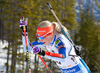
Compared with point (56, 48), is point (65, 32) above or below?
above

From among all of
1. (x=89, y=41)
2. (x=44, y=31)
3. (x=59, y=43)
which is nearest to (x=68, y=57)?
(x=59, y=43)

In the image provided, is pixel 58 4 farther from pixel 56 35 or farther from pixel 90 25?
pixel 56 35

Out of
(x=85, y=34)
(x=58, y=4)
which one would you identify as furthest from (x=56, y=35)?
(x=85, y=34)

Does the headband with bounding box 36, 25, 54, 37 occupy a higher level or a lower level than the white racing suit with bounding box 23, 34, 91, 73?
higher

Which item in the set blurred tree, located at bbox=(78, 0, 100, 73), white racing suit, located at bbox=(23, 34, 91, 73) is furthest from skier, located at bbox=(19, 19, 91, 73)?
blurred tree, located at bbox=(78, 0, 100, 73)

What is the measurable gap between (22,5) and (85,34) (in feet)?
46.0

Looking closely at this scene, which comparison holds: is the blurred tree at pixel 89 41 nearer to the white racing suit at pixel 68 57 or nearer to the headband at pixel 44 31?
the white racing suit at pixel 68 57

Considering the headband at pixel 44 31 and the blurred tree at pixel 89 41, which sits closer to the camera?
the headband at pixel 44 31

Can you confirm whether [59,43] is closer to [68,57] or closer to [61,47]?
[61,47]

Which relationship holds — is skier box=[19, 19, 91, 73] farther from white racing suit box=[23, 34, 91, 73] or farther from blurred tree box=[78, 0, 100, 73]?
blurred tree box=[78, 0, 100, 73]

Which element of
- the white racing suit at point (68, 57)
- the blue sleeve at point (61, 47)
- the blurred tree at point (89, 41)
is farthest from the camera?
the blurred tree at point (89, 41)

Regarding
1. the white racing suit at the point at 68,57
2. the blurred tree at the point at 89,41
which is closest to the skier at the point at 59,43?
the white racing suit at the point at 68,57

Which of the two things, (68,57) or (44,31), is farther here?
(68,57)

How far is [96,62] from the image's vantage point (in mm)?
27172
